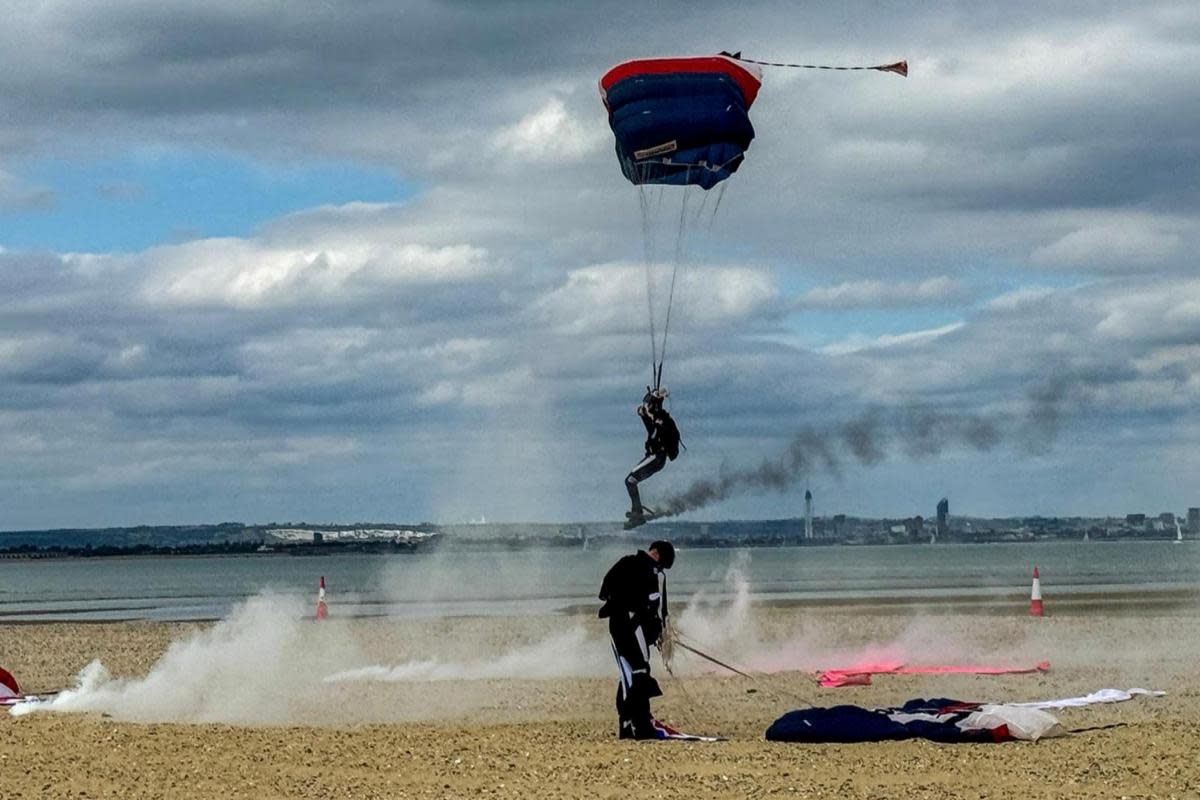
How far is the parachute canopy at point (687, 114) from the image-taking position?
15.4 m

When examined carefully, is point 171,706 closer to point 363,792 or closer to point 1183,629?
point 363,792

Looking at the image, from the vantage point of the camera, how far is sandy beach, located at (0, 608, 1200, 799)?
10969 mm

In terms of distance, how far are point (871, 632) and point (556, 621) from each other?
793cm

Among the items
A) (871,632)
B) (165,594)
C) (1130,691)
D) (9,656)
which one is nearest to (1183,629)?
(871,632)

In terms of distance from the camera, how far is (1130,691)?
15781 mm

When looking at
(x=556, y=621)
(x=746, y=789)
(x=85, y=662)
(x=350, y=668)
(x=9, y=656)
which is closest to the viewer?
(x=746, y=789)

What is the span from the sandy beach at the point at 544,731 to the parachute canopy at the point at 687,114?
212 inches

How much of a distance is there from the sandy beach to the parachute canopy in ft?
17.7

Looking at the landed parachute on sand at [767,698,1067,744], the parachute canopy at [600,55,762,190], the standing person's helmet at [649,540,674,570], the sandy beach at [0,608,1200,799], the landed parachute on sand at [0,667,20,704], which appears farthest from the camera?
the landed parachute on sand at [0,667,20,704]

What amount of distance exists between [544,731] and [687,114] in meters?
6.11

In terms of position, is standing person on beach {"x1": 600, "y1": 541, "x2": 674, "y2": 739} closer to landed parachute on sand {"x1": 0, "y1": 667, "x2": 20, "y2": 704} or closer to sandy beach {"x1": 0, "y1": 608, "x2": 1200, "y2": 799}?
sandy beach {"x1": 0, "y1": 608, "x2": 1200, "y2": 799}

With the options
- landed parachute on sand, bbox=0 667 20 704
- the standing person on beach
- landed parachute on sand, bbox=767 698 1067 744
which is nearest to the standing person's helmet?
the standing person on beach

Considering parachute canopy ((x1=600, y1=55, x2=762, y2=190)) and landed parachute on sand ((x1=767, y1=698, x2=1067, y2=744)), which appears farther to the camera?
parachute canopy ((x1=600, y1=55, x2=762, y2=190))

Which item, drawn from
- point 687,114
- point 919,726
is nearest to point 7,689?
point 687,114
